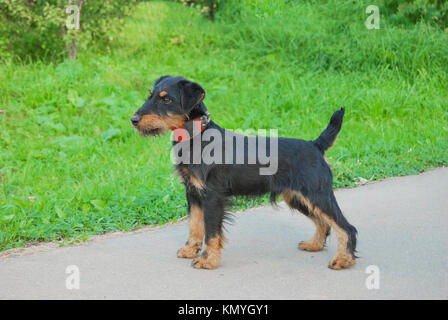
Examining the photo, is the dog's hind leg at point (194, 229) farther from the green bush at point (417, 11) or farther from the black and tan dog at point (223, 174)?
the green bush at point (417, 11)

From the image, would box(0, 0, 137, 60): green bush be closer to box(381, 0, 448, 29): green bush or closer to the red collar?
box(381, 0, 448, 29): green bush

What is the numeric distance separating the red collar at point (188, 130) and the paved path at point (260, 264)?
1.02 metres

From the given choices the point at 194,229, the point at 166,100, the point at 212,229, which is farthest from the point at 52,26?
the point at 212,229

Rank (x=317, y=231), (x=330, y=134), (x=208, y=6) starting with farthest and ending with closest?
1. (x=208, y=6)
2. (x=317, y=231)
3. (x=330, y=134)

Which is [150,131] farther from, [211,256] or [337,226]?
[337,226]

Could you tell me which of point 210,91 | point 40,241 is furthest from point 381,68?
point 40,241

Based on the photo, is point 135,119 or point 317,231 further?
point 317,231

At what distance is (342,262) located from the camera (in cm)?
418

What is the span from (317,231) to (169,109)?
1.64 m

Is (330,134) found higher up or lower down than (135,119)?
lower down

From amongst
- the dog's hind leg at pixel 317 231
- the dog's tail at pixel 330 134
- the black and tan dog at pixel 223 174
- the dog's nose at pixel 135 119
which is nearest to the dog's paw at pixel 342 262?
the black and tan dog at pixel 223 174

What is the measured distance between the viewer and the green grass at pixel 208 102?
5.66m

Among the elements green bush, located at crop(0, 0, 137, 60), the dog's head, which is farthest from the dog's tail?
green bush, located at crop(0, 0, 137, 60)

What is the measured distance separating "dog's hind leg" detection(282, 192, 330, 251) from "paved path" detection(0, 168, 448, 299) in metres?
0.09
